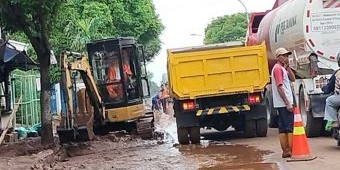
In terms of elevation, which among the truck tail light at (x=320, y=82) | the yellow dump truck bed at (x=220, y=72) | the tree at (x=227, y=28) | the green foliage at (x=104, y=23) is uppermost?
the tree at (x=227, y=28)

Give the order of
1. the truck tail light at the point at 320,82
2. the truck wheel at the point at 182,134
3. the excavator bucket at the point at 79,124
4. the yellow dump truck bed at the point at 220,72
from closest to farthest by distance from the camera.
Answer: the truck tail light at the point at 320,82
the yellow dump truck bed at the point at 220,72
the truck wheel at the point at 182,134
the excavator bucket at the point at 79,124

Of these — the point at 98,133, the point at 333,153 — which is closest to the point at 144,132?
the point at 98,133

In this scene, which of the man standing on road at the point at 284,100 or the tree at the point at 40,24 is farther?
the tree at the point at 40,24

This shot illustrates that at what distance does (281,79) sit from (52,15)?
7.37m

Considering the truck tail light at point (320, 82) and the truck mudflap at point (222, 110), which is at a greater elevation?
the truck tail light at point (320, 82)

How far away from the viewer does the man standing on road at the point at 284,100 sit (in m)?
10.4

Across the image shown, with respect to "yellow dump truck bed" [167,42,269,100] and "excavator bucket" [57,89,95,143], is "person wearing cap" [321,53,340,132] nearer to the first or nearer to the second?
"yellow dump truck bed" [167,42,269,100]

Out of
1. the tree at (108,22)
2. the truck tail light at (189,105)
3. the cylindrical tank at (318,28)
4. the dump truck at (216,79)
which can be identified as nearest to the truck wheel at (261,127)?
the dump truck at (216,79)

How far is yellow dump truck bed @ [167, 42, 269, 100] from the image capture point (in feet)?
48.9

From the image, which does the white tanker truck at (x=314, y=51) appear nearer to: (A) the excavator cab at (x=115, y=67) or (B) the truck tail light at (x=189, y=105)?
(B) the truck tail light at (x=189, y=105)

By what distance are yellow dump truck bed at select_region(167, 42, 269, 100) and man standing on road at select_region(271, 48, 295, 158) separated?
431cm

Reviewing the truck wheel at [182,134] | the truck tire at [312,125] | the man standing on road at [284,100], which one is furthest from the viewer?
the truck wheel at [182,134]

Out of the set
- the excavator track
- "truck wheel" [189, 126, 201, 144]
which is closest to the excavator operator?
the excavator track

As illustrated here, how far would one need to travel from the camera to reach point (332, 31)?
1385 centimetres
